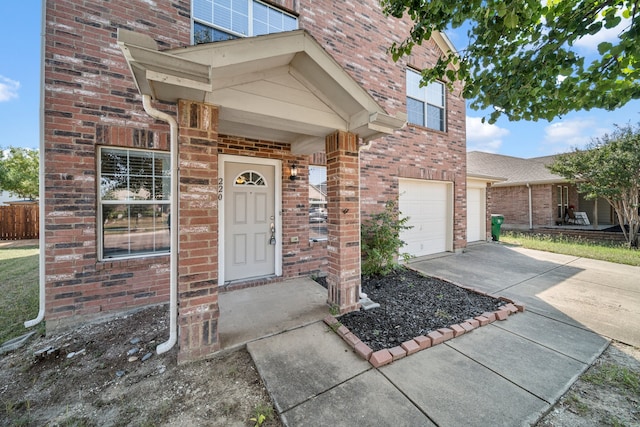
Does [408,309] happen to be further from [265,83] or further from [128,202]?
Result: [128,202]

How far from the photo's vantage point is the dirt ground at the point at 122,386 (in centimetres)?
187

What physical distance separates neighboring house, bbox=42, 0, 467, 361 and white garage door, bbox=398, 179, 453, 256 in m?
1.68

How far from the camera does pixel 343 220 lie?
134 inches

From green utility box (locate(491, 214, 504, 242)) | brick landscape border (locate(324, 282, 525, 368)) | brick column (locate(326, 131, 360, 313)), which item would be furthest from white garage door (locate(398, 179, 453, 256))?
green utility box (locate(491, 214, 504, 242))

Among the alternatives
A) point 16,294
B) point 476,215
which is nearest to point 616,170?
point 476,215

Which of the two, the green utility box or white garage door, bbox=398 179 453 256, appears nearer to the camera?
white garage door, bbox=398 179 453 256

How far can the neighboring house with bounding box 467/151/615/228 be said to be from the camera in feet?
40.2

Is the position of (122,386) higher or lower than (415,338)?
lower

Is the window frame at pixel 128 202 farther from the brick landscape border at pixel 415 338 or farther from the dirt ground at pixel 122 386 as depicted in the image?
the brick landscape border at pixel 415 338

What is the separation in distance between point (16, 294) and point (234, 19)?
6173 millimetres

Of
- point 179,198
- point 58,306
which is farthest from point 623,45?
point 58,306

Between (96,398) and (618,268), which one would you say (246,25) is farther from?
(618,268)

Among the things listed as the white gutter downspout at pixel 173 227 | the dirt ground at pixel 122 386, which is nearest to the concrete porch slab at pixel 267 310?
the dirt ground at pixel 122 386

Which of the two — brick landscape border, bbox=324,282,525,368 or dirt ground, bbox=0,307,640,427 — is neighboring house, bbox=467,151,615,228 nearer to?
brick landscape border, bbox=324,282,525,368
